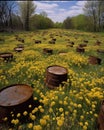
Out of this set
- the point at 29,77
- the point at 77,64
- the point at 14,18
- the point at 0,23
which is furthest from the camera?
the point at 14,18

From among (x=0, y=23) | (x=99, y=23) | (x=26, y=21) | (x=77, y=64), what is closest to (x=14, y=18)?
(x=26, y=21)

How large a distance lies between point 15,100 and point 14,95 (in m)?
0.27

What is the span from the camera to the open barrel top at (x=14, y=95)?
4.40 m

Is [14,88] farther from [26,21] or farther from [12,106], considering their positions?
[26,21]

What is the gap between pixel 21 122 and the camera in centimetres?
427

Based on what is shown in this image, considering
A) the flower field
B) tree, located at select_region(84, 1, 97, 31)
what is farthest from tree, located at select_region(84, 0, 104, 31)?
the flower field

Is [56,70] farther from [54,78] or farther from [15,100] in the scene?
[15,100]

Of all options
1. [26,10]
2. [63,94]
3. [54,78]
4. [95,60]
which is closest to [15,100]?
[63,94]

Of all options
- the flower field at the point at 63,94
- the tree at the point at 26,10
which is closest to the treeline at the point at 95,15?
the tree at the point at 26,10

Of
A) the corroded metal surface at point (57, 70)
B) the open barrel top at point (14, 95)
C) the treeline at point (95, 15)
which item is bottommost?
the open barrel top at point (14, 95)

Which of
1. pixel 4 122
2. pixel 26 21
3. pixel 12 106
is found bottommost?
pixel 4 122

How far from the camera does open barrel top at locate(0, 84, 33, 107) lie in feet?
14.4

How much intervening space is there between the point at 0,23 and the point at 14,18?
16582 mm

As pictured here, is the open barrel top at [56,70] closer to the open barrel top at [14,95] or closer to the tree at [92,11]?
the open barrel top at [14,95]
